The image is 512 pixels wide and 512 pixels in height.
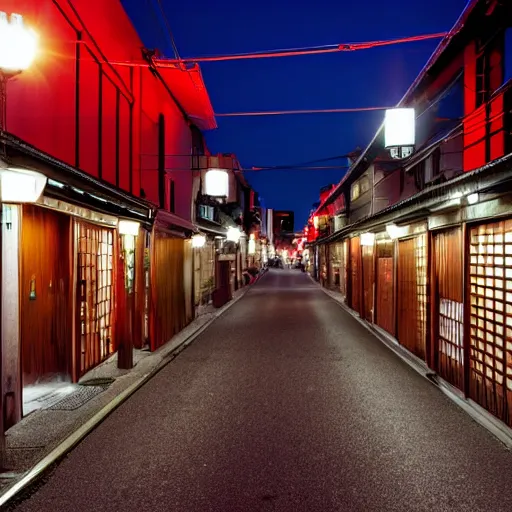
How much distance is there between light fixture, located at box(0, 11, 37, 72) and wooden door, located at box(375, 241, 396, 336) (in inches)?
547

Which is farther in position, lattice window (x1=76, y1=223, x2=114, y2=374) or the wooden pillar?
the wooden pillar

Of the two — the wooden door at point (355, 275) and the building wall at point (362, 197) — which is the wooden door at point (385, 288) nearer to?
the wooden door at point (355, 275)

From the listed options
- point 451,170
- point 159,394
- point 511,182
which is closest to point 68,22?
point 159,394

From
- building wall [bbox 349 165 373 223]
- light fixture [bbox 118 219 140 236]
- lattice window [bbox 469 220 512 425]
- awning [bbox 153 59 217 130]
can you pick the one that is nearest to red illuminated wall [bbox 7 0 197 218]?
awning [bbox 153 59 217 130]

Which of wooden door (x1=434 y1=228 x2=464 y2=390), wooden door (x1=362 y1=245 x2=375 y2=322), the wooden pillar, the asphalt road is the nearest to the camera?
the asphalt road

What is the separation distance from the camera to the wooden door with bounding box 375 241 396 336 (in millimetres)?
17109

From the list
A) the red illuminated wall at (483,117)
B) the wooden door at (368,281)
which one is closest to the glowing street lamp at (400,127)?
the red illuminated wall at (483,117)

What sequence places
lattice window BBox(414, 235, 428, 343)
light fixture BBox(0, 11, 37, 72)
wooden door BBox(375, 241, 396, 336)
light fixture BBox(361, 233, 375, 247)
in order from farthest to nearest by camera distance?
1. light fixture BBox(361, 233, 375, 247)
2. wooden door BBox(375, 241, 396, 336)
3. lattice window BBox(414, 235, 428, 343)
4. light fixture BBox(0, 11, 37, 72)

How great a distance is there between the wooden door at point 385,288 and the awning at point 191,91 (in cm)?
931

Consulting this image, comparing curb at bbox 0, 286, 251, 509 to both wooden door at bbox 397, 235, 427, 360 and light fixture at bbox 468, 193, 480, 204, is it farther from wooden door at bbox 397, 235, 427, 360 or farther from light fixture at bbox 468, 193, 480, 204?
light fixture at bbox 468, 193, 480, 204

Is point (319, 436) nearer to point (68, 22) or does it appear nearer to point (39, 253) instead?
point (39, 253)

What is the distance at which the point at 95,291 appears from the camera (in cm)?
1253

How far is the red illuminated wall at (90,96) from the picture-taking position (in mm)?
9117

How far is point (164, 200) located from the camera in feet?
64.5
